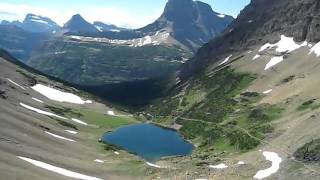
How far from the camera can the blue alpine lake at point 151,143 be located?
516ft

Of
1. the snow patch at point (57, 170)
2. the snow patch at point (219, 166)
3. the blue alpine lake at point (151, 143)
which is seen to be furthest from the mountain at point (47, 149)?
the snow patch at point (219, 166)

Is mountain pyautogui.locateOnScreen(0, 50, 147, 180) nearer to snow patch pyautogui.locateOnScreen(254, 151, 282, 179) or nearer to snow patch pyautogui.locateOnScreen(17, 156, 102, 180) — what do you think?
snow patch pyautogui.locateOnScreen(17, 156, 102, 180)

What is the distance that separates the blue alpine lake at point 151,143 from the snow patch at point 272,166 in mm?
36112

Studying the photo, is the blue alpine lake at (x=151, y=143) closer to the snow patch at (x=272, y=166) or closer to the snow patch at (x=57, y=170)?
the snow patch at (x=272, y=166)

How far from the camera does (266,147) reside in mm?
128750

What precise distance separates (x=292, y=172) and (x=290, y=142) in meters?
21.1

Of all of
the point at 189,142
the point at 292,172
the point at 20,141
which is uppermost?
the point at 189,142

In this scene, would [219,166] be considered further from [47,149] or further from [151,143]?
[151,143]

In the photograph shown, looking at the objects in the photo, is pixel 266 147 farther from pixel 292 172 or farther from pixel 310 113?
pixel 292 172

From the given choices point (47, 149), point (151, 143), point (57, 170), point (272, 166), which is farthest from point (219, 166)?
point (151, 143)

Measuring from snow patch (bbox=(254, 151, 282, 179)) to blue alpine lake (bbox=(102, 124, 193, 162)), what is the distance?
118 feet

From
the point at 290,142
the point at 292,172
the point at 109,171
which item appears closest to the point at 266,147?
the point at 290,142

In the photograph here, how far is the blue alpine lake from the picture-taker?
516 feet

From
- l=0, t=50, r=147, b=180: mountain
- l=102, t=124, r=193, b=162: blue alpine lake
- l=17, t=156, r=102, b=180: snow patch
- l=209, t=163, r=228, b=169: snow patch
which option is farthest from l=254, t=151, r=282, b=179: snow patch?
l=102, t=124, r=193, b=162: blue alpine lake
